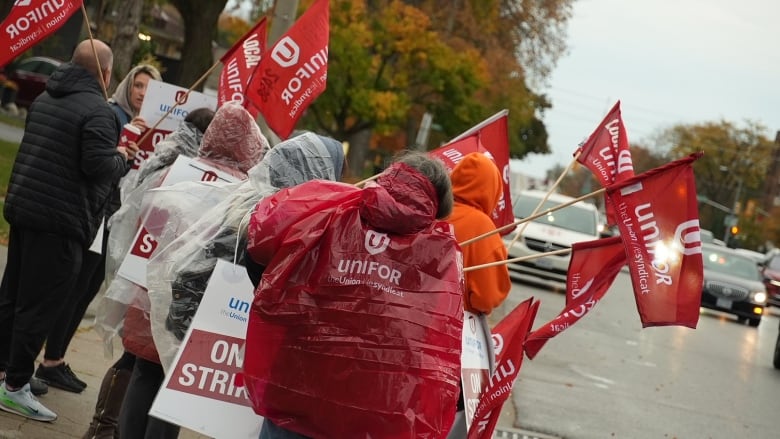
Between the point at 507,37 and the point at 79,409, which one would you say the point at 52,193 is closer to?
the point at 79,409

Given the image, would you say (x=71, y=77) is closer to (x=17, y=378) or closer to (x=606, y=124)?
(x=17, y=378)

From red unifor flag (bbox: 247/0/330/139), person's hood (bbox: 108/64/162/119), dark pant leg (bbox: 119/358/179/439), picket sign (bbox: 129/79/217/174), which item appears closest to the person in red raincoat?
dark pant leg (bbox: 119/358/179/439)

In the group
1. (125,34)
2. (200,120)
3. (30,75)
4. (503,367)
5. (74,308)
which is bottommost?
(74,308)

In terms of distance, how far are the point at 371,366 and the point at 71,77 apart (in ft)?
10.6

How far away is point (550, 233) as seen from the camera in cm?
2245

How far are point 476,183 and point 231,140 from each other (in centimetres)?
119

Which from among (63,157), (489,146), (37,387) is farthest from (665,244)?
(37,387)

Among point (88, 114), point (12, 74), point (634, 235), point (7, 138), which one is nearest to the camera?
point (634, 235)

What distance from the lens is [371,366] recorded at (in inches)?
140

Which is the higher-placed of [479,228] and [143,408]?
[479,228]

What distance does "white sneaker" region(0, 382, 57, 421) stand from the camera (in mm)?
6078

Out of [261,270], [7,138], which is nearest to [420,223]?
[261,270]

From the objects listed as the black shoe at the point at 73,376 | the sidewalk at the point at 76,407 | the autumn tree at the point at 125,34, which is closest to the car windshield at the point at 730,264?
the autumn tree at the point at 125,34

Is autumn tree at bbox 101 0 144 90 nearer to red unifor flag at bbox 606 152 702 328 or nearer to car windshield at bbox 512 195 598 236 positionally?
car windshield at bbox 512 195 598 236
